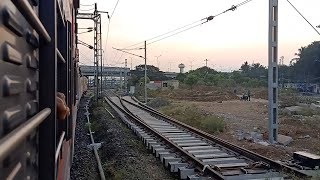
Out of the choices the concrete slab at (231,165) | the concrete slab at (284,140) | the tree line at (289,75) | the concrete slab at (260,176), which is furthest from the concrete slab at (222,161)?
the tree line at (289,75)

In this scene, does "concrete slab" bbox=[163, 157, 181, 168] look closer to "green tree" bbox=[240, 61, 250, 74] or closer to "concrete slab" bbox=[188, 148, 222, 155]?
"concrete slab" bbox=[188, 148, 222, 155]

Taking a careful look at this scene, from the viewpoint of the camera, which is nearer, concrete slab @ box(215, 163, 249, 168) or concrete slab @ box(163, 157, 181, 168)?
concrete slab @ box(215, 163, 249, 168)

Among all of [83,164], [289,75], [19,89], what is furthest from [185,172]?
[289,75]

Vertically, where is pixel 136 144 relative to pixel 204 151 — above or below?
below

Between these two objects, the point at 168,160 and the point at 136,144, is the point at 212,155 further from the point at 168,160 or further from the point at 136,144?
the point at 136,144

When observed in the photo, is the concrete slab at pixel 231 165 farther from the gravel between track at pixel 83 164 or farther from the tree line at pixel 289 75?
the tree line at pixel 289 75

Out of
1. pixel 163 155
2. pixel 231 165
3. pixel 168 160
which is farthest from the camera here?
pixel 163 155

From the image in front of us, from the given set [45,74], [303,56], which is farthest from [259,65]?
[45,74]

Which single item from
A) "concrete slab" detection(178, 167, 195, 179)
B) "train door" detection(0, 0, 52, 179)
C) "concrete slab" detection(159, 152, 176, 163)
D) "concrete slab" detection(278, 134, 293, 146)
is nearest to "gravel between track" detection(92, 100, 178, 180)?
"concrete slab" detection(159, 152, 176, 163)

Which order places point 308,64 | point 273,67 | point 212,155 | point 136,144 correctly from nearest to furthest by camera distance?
point 212,155
point 136,144
point 273,67
point 308,64

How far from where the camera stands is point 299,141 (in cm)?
1342

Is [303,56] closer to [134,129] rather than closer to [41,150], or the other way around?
[134,129]

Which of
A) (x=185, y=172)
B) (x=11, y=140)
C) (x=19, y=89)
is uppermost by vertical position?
(x=19, y=89)

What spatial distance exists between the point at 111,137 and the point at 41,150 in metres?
11.6
